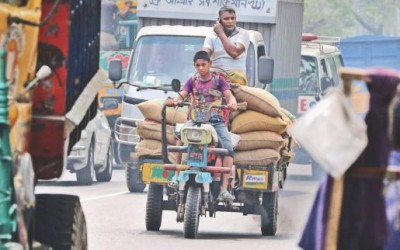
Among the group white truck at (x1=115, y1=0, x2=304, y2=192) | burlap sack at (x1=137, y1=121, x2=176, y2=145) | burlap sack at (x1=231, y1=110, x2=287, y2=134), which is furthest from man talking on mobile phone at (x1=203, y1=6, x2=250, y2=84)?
white truck at (x1=115, y1=0, x2=304, y2=192)

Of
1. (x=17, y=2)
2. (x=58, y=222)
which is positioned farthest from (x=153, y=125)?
(x=17, y=2)

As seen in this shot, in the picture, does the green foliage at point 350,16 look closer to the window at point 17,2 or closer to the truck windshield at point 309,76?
the truck windshield at point 309,76

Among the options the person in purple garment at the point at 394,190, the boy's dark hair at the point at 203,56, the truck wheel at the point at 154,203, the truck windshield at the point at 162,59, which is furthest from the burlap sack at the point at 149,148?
the person in purple garment at the point at 394,190

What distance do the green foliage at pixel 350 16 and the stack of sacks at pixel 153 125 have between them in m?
60.5

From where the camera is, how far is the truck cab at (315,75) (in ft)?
105

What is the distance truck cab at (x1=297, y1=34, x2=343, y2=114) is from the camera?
3194 centimetres

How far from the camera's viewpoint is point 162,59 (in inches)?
939

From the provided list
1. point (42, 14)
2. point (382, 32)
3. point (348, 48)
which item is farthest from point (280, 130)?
point (382, 32)

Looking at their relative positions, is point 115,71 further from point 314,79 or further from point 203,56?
point 314,79

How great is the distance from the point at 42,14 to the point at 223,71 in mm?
7836

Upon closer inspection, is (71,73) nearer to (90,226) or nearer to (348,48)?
(90,226)

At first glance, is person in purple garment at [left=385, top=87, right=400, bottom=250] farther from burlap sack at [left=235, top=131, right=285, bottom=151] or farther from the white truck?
the white truck

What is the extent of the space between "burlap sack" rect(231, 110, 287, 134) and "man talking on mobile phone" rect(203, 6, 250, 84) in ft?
1.73

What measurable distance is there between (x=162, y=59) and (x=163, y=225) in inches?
208
